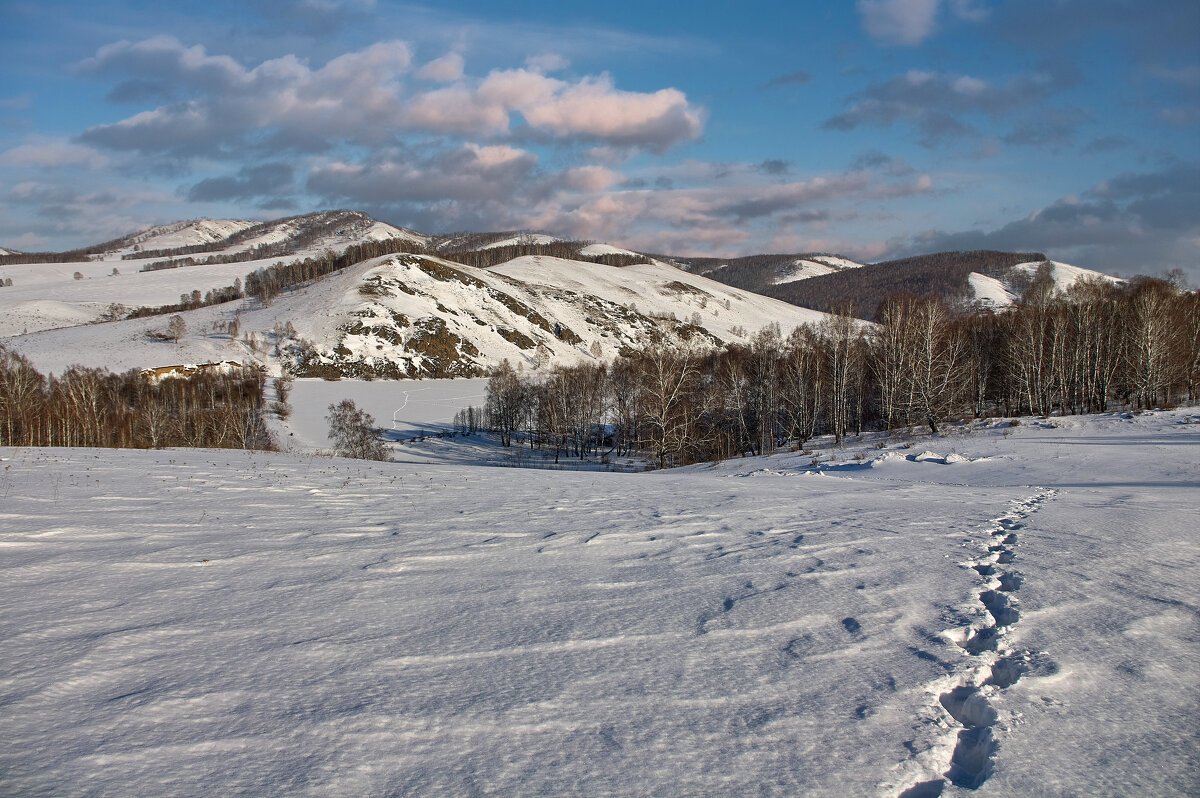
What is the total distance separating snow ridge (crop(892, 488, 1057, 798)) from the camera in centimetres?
358

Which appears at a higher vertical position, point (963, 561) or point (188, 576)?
point (188, 576)

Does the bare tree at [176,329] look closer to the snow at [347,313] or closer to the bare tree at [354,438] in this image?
the snow at [347,313]

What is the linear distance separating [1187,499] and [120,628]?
16.5 meters

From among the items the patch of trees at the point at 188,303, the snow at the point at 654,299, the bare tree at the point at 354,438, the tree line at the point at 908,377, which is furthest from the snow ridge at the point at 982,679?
the patch of trees at the point at 188,303

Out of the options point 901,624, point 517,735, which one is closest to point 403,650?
Result: point 517,735

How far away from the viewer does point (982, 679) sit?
462 cm

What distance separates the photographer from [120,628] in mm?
5312

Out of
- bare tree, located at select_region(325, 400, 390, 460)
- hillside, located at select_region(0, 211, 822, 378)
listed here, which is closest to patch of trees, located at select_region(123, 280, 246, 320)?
hillside, located at select_region(0, 211, 822, 378)

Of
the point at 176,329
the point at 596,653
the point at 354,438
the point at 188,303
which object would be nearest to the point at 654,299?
the point at 176,329

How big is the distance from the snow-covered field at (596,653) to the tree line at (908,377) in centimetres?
2599

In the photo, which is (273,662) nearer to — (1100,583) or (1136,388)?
(1100,583)

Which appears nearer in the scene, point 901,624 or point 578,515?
point 901,624

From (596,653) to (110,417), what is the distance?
76533 millimetres

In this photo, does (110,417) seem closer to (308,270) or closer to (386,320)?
(386,320)
